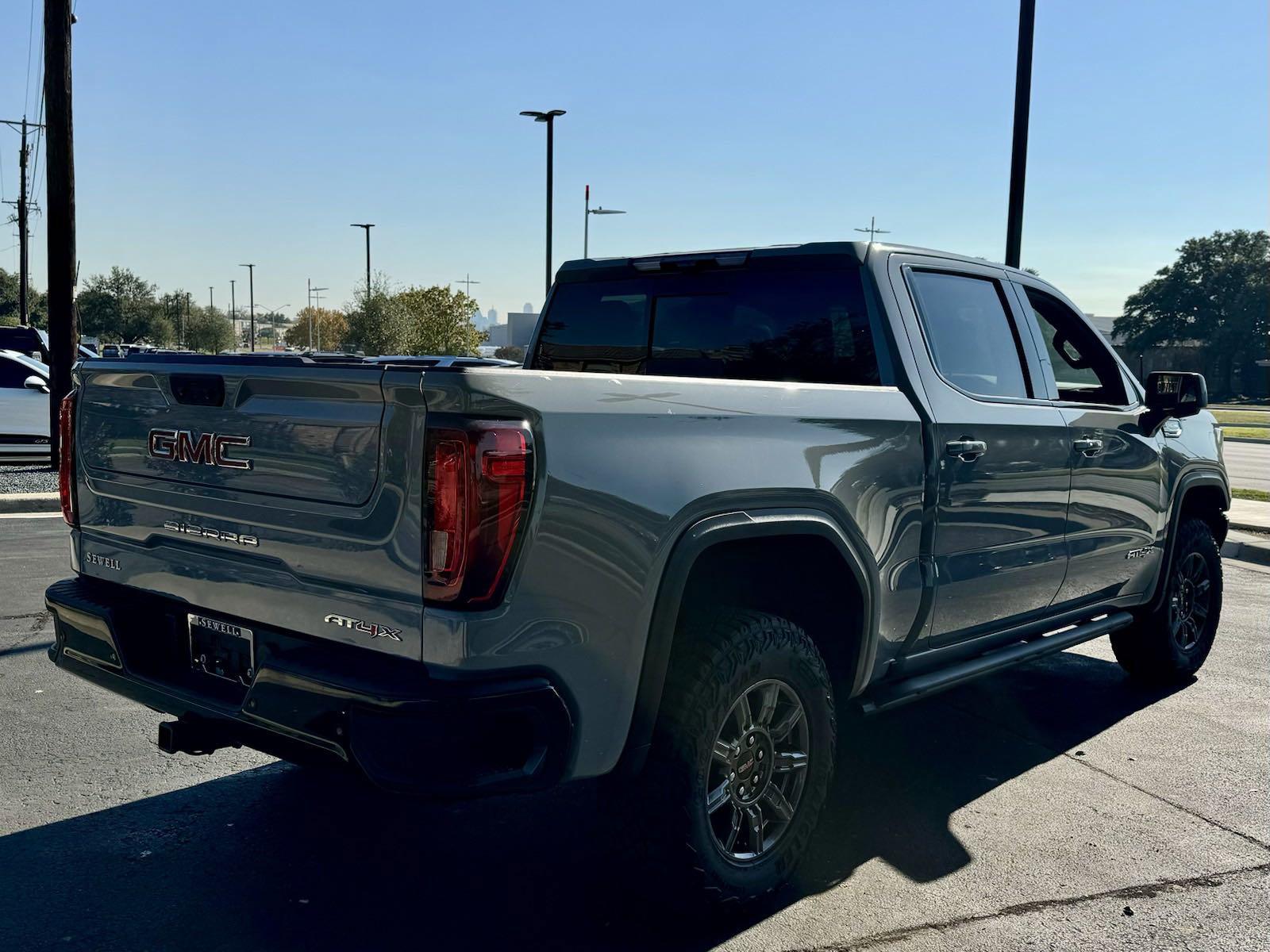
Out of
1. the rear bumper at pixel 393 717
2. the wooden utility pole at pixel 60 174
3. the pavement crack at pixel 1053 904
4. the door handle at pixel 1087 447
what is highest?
the wooden utility pole at pixel 60 174

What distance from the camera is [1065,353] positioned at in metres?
5.35

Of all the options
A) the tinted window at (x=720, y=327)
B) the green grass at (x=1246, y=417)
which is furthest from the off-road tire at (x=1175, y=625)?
the green grass at (x=1246, y=417)

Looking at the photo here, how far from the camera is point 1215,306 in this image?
7312 centimetres

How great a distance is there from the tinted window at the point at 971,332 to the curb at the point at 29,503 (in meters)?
9.61

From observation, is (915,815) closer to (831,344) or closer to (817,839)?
(817,839)

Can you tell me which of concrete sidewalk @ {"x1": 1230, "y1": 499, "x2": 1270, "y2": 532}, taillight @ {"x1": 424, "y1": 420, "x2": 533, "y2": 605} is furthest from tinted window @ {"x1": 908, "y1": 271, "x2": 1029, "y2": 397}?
concrete sidewalk @ {"x1": 1230, "y1": 499, "x2": 1270, "y2": 532}

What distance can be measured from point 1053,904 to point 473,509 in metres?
2.21

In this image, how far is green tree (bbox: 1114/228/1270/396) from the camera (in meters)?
69.9

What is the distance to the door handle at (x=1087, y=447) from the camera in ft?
15.5

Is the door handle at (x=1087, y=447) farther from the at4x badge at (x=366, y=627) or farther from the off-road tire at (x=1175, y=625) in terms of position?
the at4x badge at (x=366, y=627)

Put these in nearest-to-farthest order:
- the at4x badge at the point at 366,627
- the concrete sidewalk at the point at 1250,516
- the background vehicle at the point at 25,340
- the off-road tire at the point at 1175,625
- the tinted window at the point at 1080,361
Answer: the at4x badge at the point at 366,627, the tinted window at the point at 1080,361, the off-road tire at the point at 1175,625, the concrete sidewalk at the point at 1250,516, the background vehicle at the point at 25,340

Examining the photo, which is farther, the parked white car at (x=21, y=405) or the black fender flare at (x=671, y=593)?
the parked white car at (x=21, y=405)

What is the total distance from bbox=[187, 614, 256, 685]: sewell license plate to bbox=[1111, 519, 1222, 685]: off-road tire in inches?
174

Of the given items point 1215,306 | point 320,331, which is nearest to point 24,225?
point 1215,306
